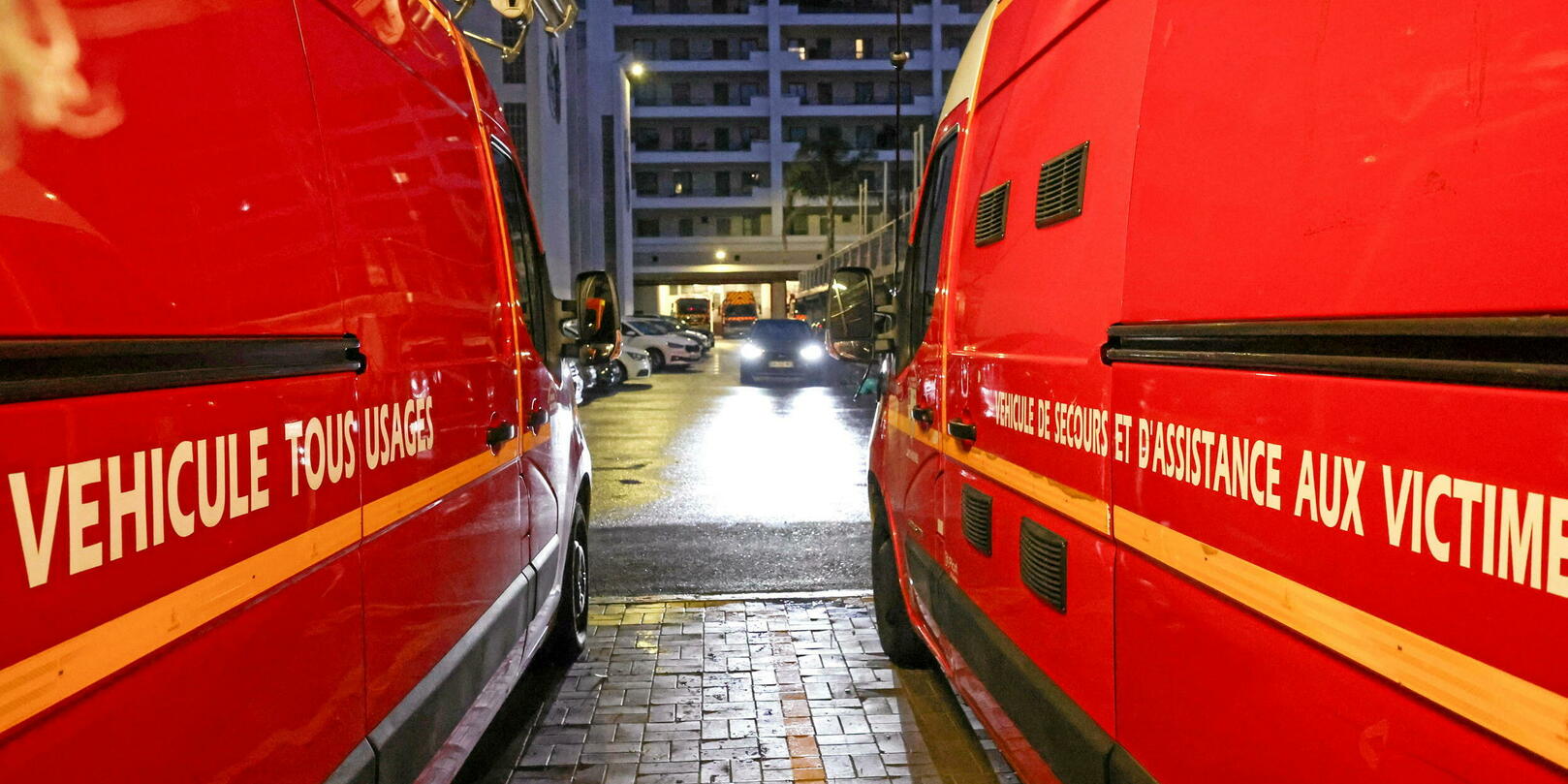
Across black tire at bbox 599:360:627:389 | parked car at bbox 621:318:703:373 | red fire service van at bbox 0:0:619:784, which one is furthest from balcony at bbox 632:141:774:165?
red fire service van at bbox 0:0:619:784

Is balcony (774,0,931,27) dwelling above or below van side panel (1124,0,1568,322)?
above

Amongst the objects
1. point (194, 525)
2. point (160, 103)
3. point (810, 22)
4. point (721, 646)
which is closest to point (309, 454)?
point (194, 525)

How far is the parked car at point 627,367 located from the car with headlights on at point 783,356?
7.14 ft

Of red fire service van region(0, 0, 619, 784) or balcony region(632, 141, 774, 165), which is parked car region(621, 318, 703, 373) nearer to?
red fire service van region(0, 0, 619, 784)

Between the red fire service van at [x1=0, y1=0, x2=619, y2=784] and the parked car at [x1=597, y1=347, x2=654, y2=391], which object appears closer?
the red fire service van at [x1=0, y1=0, x2=619, y2=784]

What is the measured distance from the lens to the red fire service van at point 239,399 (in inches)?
58.9

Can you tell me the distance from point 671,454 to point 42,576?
36.6 ft

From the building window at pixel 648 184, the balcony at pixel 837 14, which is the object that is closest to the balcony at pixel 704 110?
the building window at pixel 648 184

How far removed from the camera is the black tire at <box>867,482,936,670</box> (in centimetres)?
501

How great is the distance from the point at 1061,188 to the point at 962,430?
0.99 meters

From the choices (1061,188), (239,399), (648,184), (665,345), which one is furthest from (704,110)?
(239,399)

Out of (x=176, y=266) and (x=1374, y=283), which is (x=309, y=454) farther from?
(x=1374, y=283)

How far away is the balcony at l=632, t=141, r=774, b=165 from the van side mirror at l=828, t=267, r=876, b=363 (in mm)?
70454

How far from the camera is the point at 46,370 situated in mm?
1476
